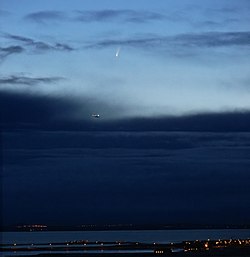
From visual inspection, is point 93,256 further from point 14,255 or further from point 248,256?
point 248,256

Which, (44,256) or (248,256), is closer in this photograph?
(248,256)

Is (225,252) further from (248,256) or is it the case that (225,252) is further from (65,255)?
(65,255)

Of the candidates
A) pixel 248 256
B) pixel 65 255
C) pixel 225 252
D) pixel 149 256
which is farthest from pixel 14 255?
pixel 248 256

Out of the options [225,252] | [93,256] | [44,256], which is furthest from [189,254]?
[44,256]

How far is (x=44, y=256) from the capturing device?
418 feet

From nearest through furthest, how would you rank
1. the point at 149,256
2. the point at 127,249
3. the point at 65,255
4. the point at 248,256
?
the point at 248,256 → the point at 149,256 → the point at 65,255 → the point at 127,249

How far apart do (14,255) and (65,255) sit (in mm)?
10324

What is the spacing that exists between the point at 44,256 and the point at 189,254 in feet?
75.3

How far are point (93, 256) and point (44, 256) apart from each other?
785 cm

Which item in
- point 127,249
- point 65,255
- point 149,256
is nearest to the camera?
point 149,256

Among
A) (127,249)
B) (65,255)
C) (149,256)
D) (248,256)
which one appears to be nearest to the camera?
(248,256)

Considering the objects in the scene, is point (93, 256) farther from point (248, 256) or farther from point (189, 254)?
point (248, 256)

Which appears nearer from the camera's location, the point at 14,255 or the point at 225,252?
the point at 225,252

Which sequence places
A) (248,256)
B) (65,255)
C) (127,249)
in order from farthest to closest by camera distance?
(127,249)
(65,255)
(248,256)
